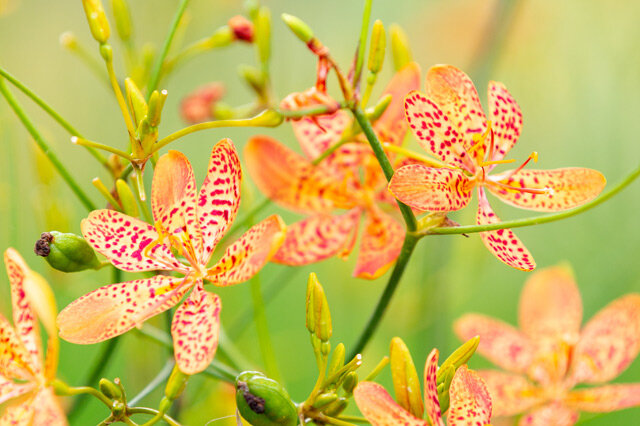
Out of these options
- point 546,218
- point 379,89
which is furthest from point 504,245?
point 379,89

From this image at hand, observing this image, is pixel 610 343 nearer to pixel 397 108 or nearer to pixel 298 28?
pixel 397 108

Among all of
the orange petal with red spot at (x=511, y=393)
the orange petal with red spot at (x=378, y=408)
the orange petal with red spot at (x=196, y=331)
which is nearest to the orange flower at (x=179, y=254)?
the orange petal with red spot at (x=196, y=331)

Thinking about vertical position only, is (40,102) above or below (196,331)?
above

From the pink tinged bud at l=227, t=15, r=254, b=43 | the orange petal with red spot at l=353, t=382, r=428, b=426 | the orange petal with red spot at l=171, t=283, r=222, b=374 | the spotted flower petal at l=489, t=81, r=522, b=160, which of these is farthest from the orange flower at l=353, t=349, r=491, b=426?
the pink tinged bud at l=227, t=15, r=254, b=43

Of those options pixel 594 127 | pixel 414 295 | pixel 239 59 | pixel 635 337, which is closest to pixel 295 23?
pixel 635 337

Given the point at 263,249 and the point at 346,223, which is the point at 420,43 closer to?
the point at 346,223

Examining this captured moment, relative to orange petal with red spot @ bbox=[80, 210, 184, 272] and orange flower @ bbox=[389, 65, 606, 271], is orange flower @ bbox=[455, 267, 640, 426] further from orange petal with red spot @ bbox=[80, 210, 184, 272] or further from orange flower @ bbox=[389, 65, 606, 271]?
orange petal with red spot @ bbox=[80, 210, 184, 272]
